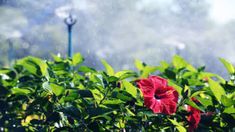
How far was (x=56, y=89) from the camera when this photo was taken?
4.47 feet

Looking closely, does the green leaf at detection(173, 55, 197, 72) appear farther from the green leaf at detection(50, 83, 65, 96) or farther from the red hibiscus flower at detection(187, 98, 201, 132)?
the green leaf at detection(50, 83, 65, 96)

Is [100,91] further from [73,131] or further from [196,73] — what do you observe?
[196,73]

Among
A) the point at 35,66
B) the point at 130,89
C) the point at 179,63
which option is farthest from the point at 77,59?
the point at 130,89

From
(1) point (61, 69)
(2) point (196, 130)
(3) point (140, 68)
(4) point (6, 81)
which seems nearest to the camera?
(2) point (196, 130)

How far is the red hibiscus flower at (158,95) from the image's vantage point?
4.38 feet

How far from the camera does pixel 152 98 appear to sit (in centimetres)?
133

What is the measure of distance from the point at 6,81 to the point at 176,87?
0.70 m

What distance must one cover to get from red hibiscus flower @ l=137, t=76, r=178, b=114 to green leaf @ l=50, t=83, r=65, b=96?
0.23 metres

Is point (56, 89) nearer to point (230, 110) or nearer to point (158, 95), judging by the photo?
point (158, 95)

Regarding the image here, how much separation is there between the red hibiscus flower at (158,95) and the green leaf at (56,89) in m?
0.23

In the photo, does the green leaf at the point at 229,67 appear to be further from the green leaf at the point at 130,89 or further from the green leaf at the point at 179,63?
the green leaf at the point at 130,89

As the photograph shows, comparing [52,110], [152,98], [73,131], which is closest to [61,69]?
[52,110]

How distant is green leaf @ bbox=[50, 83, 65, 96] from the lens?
1.35m

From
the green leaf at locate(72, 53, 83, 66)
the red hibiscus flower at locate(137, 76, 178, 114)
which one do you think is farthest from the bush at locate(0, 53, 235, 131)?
the green leaf at locate(72, 53, 83, 66)
